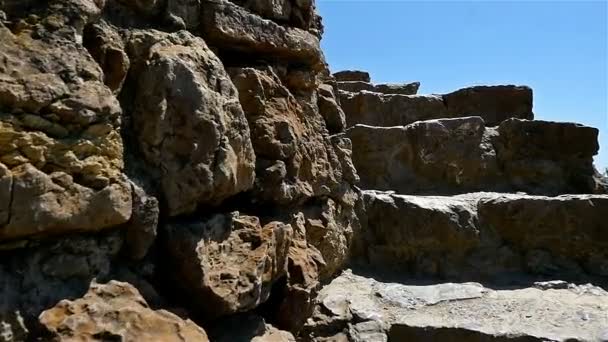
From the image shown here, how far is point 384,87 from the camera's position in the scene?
8.65 meters

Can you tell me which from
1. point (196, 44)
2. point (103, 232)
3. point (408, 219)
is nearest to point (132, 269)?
point (103, 232)

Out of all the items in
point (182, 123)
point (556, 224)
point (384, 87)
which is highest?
point (384, 87)

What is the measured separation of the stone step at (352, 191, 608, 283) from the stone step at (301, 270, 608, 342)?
288mm

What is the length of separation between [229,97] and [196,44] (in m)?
0.34

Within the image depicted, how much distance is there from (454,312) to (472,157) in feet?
6.73

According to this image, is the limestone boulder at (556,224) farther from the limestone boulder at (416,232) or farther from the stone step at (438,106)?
the stone step at (438,106)

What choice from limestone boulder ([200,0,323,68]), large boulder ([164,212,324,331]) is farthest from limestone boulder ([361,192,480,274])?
limestone boulder ([200,0,323,68])

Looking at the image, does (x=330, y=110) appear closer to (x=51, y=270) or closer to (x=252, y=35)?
Result: (x=252, y=35)

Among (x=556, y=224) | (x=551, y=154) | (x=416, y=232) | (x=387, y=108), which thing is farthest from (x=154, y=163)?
(x=387, y=108)

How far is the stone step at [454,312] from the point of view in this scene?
3629 mm

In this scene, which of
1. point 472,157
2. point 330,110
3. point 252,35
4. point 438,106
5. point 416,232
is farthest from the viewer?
point 438,106

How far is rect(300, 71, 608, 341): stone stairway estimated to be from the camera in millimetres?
3797

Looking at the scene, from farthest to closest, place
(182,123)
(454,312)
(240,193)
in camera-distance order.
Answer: (454,312) → (240,193) → (182,123)

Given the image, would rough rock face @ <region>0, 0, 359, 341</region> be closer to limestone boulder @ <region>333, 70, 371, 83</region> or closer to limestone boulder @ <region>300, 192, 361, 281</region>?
limestone boulder @ <region>300, 192, 361, 281</region>
